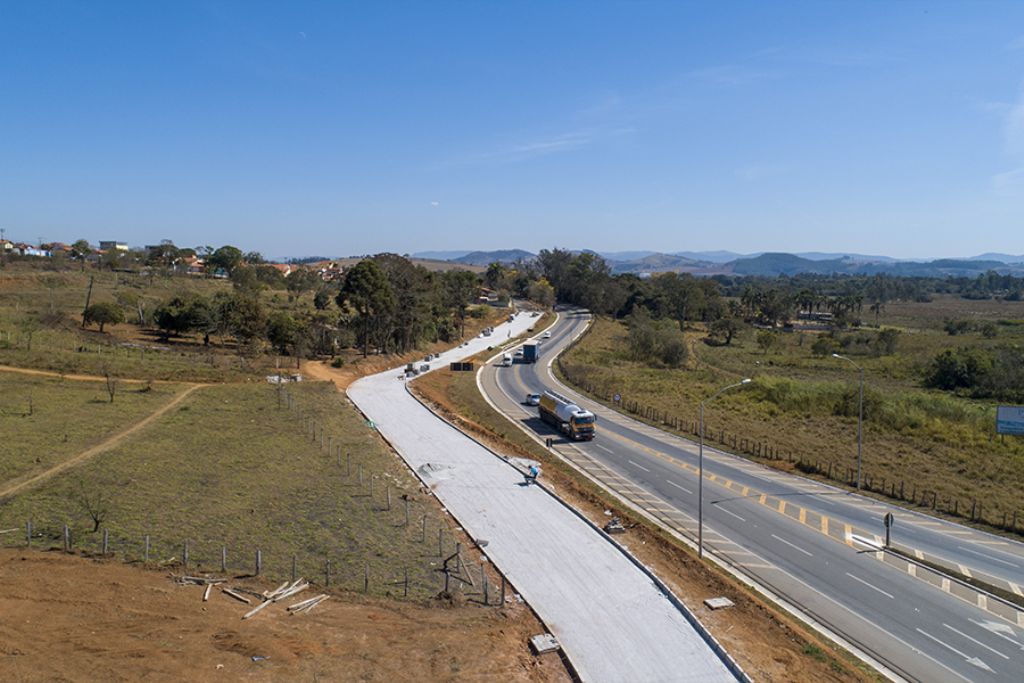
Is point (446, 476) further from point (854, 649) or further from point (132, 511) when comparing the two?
point (854, 649)

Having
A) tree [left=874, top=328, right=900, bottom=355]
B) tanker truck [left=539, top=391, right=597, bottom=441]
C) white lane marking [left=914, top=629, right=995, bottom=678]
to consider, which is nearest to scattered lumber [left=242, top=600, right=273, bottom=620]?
white lane marking [left=914, top=629, right=995, bottom=678]

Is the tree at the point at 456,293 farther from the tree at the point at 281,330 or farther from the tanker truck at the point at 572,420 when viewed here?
the tanker truck at the point at 572,420

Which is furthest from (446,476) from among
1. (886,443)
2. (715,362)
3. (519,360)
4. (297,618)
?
(715,362)

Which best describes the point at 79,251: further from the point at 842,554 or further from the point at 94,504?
the point at 842,554

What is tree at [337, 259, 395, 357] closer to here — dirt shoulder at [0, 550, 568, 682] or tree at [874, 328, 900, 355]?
dirt shoulder at [0, 550, 568, 682]

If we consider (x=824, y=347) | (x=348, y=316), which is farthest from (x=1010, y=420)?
(x=348, y=316)

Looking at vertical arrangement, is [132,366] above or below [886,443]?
above
